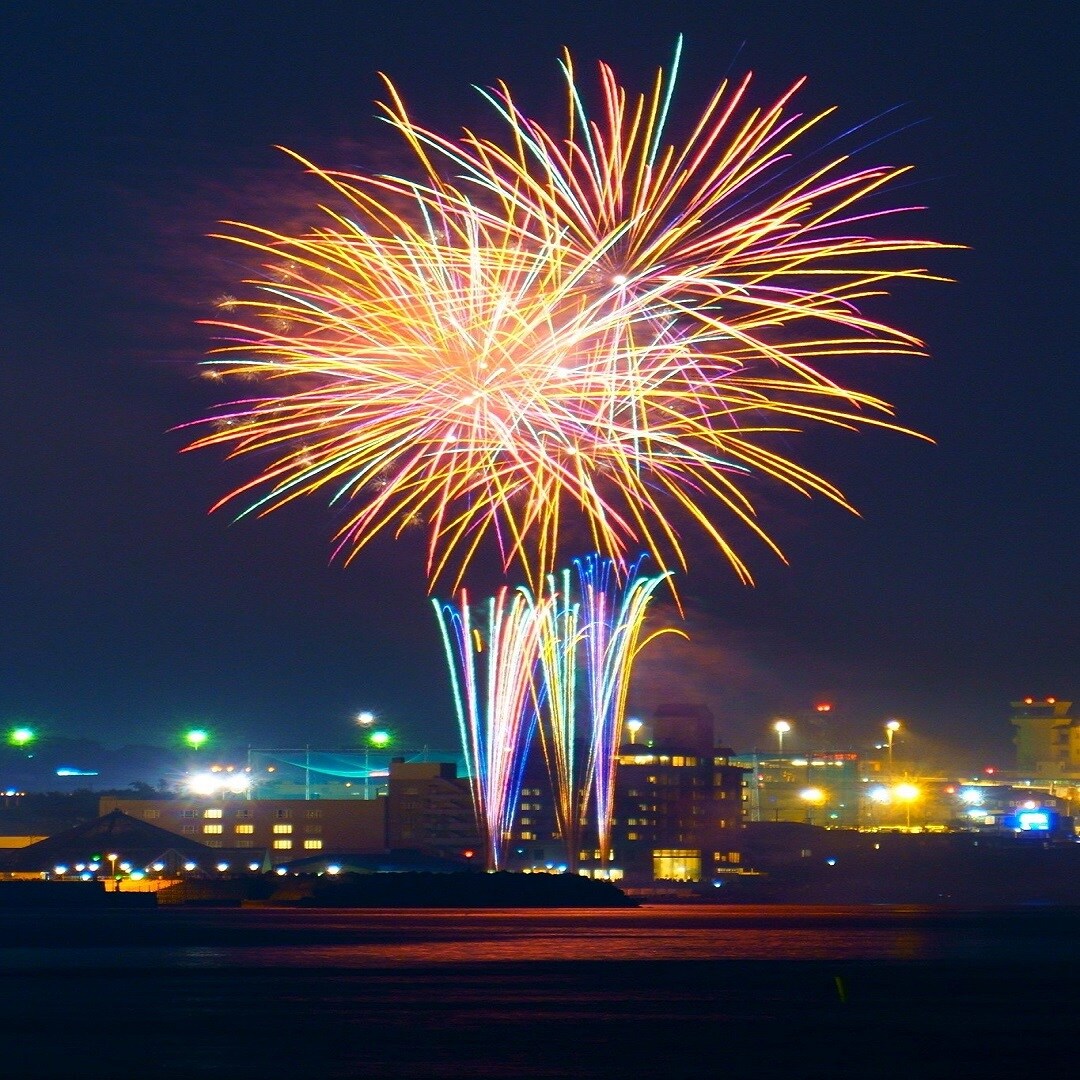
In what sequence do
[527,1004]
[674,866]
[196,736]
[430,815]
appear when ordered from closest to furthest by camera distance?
[527,1004], [196,736], [430,815], [674,866]

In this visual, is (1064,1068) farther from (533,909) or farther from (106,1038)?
(533,909)

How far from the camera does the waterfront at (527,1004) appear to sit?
1073 inches

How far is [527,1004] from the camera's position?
3703cm

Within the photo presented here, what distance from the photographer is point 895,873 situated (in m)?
190

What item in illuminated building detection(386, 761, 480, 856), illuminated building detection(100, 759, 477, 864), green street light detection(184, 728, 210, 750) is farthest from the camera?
illuminated building detection(100, 759, 477, 864)

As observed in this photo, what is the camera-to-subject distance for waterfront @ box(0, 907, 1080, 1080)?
2725 cm

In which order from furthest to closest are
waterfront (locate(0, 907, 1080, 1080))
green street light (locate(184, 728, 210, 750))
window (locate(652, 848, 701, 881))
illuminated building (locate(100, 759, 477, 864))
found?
window (locate(652, 848, 701, 881))
illuminated building (locate(100, 759, 477, 864))
green street light (locate(184, 728, 210, 750))
waterfront (locate(0, 907, 1080, 1080))

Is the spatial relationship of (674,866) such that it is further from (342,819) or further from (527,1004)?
(527,1004)

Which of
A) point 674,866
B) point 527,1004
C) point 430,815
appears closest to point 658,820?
point 674,866

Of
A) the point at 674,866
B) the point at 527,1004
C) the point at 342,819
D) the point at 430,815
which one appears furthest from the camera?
the point at 342,819

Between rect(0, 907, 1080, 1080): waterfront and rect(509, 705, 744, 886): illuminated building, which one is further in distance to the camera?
rect(509, 705, 744, 886): illuminated building

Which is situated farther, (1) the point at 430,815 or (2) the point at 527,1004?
(1) the point at 430,815

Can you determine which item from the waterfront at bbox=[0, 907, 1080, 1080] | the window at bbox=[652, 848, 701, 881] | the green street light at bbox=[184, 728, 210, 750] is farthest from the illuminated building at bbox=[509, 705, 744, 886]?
the waterfront at bbox=[0, 907, 1080, 1080]

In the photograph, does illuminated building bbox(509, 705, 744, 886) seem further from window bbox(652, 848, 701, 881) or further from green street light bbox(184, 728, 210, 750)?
green street light bbox(184, 728, 210, 750)
